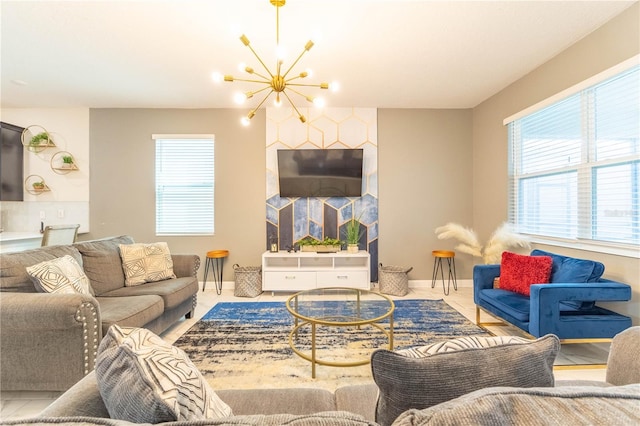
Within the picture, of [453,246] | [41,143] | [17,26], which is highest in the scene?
[17,26]

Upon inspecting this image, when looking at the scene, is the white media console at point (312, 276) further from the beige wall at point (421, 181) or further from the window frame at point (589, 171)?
the window frame at point (589, 171)

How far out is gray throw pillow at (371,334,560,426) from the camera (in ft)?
1.90

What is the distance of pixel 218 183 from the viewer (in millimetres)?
4020

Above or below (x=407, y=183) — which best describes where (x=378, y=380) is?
below

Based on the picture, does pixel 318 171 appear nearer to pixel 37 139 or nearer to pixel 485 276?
pixel 485 276


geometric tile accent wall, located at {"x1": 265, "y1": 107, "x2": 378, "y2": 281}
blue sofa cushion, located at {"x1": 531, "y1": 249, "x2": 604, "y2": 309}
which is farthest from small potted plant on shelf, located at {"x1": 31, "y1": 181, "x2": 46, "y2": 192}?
blue sofa cushion, located at {"x1": 531, "y1": 249, "x2": 604, "y2": 309}

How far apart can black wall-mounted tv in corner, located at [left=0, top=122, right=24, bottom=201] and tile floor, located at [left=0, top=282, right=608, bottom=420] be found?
2935 millimetres

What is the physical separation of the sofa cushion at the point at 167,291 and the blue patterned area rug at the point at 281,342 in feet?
1.08

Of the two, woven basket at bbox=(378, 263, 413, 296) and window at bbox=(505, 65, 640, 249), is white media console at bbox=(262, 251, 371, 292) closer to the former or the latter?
woven basket at bbox=(378, 263, 413, 296)

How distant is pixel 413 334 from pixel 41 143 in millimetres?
5476

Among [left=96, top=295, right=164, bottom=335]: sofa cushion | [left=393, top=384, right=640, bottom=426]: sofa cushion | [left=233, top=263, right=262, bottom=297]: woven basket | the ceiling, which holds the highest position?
the ceiling

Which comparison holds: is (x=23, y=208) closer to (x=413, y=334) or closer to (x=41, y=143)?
(x=41, y=143)

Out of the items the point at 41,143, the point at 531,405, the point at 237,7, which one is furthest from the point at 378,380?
the point at 41,143

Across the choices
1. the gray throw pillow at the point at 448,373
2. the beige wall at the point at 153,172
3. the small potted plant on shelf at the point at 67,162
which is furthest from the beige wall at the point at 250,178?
the gray throw pillow at the point at 448,373
